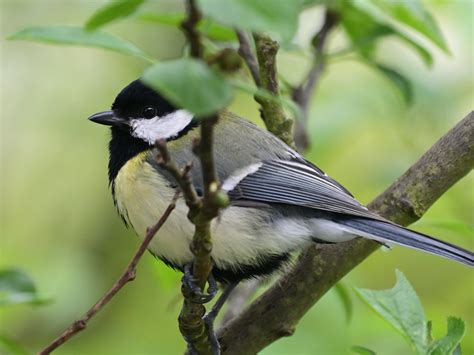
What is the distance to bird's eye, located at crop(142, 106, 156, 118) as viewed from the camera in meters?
1.89

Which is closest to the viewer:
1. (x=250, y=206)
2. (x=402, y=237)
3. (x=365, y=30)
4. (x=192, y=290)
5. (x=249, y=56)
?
(x=192, y=290)

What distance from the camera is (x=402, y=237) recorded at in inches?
60.6

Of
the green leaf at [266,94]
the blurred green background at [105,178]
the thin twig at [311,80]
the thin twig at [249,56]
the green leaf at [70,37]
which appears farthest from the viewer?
the blurred green background at [105,178]

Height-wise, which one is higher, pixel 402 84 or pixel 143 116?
pixel 402 84

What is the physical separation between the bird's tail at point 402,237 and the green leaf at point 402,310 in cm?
9

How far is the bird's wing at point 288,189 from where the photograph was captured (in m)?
1.69

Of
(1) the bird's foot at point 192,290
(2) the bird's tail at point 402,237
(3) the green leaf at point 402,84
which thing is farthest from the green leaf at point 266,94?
(3) the green leaf at point 402,84

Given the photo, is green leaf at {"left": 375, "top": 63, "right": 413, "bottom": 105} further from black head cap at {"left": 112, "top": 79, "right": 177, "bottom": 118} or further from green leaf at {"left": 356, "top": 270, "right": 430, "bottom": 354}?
green leaf at {"left": 356, "top": 270, "right": 430, "bottom": 354}

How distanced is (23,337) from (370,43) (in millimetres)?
1641

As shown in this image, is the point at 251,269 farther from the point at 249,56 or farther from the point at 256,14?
the point at 256,14

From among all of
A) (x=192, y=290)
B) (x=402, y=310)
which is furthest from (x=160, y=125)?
(x=402, y=310)

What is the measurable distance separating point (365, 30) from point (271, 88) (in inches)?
15.8

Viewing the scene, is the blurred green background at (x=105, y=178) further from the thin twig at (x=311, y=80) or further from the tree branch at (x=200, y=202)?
the tree branch at (x=200, y=202)

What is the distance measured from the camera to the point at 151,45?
3.62m
